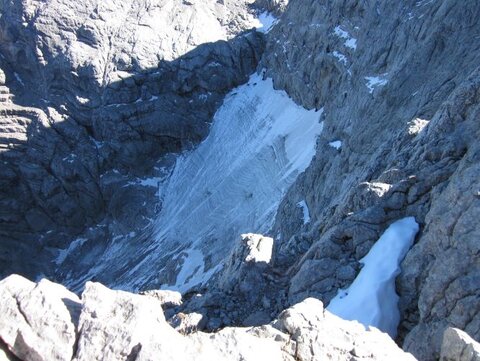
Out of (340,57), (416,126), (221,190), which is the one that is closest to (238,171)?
(221,190)

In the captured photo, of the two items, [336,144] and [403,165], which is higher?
[403,165]

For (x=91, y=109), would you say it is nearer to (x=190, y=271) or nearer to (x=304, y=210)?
(x=190, y=271)

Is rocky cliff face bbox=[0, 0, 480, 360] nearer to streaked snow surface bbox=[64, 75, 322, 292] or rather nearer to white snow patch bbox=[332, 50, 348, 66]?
white snow patch bbox=[332, 50, 348, 66]

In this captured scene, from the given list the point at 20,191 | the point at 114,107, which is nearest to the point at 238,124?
the point at 114,107

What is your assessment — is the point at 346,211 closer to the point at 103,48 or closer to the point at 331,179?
the point at 331,179

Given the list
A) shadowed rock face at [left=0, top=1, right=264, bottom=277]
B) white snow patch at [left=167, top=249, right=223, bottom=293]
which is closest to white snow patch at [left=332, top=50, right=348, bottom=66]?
white snow patch at [left=167, top=249, right=223, bottom=293]

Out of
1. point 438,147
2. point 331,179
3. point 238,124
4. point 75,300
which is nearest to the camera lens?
point 75,300

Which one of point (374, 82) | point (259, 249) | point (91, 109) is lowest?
point (91, 109)
